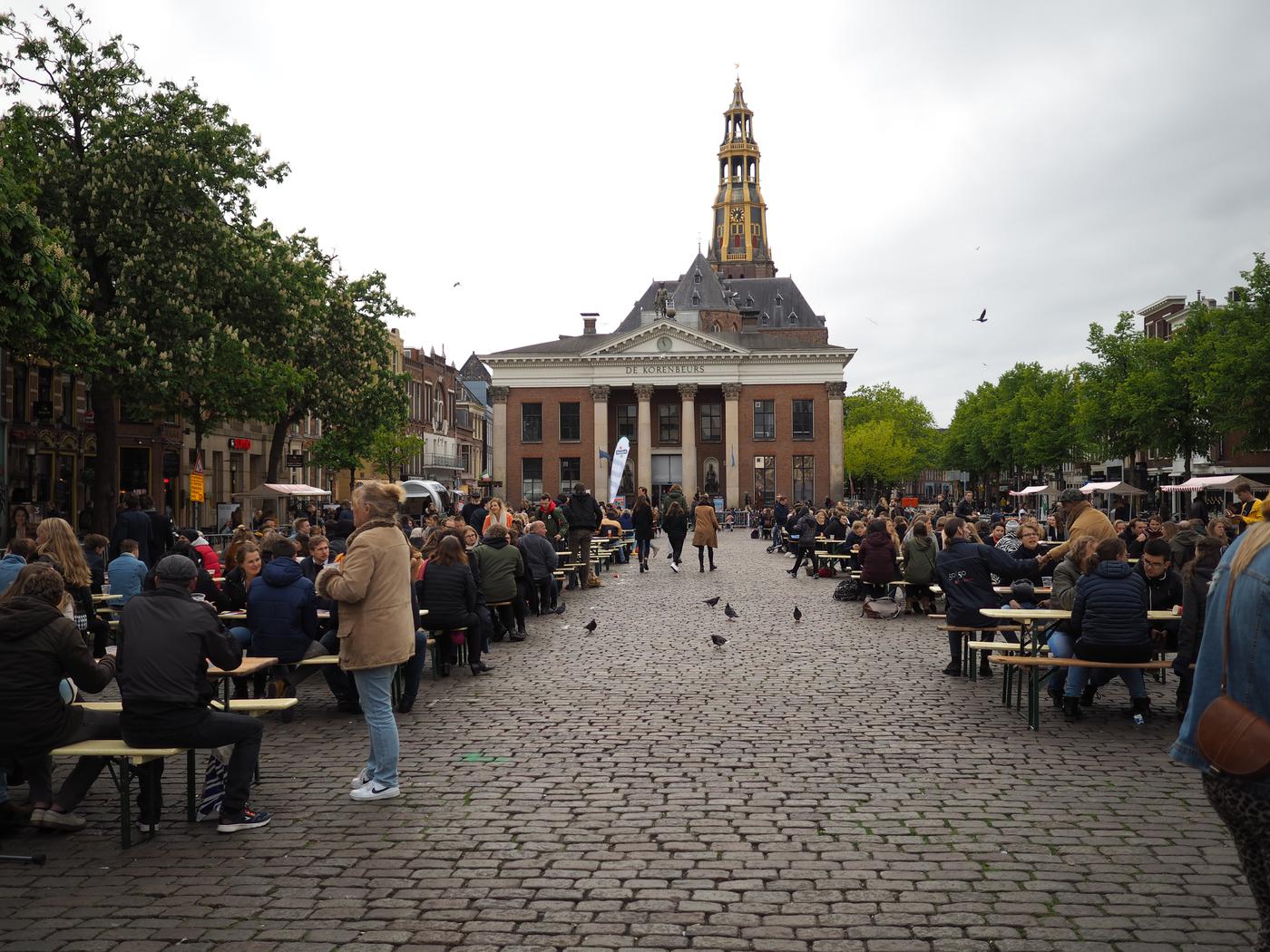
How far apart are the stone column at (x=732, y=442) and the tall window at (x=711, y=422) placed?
1713 mm

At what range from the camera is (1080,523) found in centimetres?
1207

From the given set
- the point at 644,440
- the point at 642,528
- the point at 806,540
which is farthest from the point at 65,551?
the point at 644,440

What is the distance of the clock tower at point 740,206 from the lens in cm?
12038

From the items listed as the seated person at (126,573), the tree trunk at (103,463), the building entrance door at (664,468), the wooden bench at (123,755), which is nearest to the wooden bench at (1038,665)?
the wooden bench at (123,755)

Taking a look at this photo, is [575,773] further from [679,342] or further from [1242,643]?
[679,342]

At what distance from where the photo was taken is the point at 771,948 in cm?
445

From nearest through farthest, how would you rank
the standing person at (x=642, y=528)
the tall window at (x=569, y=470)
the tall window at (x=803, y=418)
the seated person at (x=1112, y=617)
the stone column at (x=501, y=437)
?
the seated person at (x=1112, y=617), the standing person at (x=642, y=528), the tall window at (x=803, y=418), the stone column at (x=501, y=437), the tall window at (x=569, y=470)

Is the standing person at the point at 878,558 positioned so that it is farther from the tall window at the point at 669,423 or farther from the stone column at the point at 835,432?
the tall window at the point at 669,423

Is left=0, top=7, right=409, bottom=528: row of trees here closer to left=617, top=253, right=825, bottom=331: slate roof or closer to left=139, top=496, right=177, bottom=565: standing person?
left=139, top=496, right=177, bottom=565: standing person

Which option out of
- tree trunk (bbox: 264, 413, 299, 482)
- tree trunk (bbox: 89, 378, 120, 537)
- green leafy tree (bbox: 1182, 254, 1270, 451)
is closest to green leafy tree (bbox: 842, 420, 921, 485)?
green leafy tree (bbox: 1182, 254, 1270, 451)

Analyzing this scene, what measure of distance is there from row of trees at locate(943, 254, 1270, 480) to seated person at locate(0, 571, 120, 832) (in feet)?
135

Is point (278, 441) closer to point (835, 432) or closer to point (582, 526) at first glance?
point (582, 526)

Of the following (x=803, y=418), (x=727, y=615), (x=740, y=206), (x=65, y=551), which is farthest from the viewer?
(x=740, y=206)

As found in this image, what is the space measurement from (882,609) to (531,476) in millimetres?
61416
